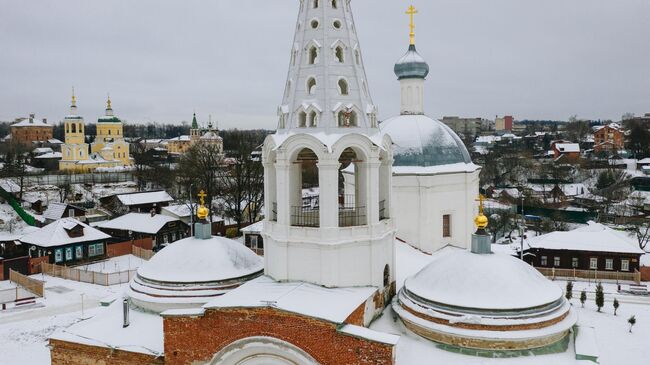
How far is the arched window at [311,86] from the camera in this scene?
1148 cm

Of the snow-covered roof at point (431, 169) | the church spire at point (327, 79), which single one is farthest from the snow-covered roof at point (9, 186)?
the church spire at point (327, 79)

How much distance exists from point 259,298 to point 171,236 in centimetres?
2968

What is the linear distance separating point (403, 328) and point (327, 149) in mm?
4288

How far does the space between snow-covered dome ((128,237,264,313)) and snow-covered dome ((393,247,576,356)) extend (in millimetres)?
4446

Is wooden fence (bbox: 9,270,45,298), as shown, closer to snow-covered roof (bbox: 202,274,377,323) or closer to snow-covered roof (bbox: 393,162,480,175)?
snow-covered roof (bbox: 202,274,377,323)

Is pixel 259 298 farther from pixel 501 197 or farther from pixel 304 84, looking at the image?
pixel 501 197

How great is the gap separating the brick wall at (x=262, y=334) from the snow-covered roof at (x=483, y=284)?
2.24 meters

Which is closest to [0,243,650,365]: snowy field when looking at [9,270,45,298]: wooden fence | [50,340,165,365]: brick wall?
[9,270,45,298]: wooden fence

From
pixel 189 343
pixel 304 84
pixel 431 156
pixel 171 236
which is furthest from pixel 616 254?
pixel 171 236

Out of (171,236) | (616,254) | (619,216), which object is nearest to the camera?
(616,254)

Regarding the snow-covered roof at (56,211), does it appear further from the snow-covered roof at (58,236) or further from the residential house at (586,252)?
the residential house at (586,252)

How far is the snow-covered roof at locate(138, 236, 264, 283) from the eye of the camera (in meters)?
12.6

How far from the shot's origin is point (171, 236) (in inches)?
1489

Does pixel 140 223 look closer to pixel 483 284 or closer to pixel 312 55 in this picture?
pixel 312 55
